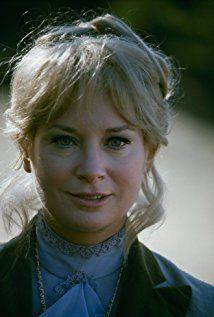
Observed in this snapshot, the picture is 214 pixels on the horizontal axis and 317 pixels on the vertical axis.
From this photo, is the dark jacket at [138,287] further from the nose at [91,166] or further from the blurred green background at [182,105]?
the blurred green background at [182,105]

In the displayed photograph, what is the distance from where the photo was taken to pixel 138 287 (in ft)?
9.02

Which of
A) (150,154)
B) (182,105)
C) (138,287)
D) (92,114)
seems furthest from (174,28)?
(92,114)

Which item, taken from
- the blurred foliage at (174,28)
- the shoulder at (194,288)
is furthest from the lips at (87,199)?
the blurred foliage at (174,28)

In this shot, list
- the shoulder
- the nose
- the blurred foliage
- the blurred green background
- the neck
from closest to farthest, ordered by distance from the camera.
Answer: the nose
the neck
the shoulder
the blurred green background
the blurred foliage

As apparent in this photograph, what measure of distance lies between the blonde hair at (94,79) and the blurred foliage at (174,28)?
3914 millimetres

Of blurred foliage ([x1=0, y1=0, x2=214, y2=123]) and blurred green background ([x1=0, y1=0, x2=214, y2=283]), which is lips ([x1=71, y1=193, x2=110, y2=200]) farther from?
blurred foliage ([x1=0, y1=0, x2=214, y2=123])

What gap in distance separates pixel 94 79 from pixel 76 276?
1.83 ft

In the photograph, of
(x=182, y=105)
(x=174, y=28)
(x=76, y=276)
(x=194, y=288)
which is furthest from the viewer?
(x=174, y=28)

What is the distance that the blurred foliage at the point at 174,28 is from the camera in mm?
6859

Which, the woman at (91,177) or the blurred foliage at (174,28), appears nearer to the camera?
the woman at (91,177)

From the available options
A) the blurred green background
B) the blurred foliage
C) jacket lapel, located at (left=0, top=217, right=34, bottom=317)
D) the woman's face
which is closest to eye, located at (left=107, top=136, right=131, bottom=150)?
the woman's face

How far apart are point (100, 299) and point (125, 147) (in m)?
0.44

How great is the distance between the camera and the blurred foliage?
6859mm

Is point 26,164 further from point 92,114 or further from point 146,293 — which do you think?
point 146,293
